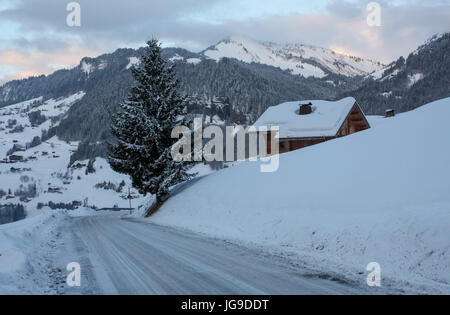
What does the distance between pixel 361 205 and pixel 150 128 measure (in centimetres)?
1795

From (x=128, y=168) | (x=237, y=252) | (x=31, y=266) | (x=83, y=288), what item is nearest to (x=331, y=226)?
(x=237, y=252)

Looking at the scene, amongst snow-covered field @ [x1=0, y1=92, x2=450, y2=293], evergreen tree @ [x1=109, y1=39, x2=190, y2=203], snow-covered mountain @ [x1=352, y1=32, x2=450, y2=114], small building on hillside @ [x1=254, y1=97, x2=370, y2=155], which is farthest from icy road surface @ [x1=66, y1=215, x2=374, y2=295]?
snow-covered mountain @ [x1=352, y1=32, x2=450, y2=114]

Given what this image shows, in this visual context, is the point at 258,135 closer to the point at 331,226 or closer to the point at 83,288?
the point at 331,226

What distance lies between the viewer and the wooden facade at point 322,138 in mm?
36447

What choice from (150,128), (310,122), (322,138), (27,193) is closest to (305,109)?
(310,122)

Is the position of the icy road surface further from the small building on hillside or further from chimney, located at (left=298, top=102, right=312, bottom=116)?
chimney, located at (left=298, top=102, right=312, bottom=116)

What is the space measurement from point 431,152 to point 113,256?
35.4 ft

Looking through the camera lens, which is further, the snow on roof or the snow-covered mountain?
the snow-covered mountain

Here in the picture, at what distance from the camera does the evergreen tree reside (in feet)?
88.5

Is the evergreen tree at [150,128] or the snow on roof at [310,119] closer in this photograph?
the evergreen tree at [150,128]

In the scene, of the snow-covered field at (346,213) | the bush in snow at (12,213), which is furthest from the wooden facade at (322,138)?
the bush in snow at (12,213)

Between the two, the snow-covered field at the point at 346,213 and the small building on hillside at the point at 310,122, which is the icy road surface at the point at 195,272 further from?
the small building on hillside at the point at 310,122

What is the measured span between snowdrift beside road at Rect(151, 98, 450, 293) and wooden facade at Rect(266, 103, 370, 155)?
15.2 metres
